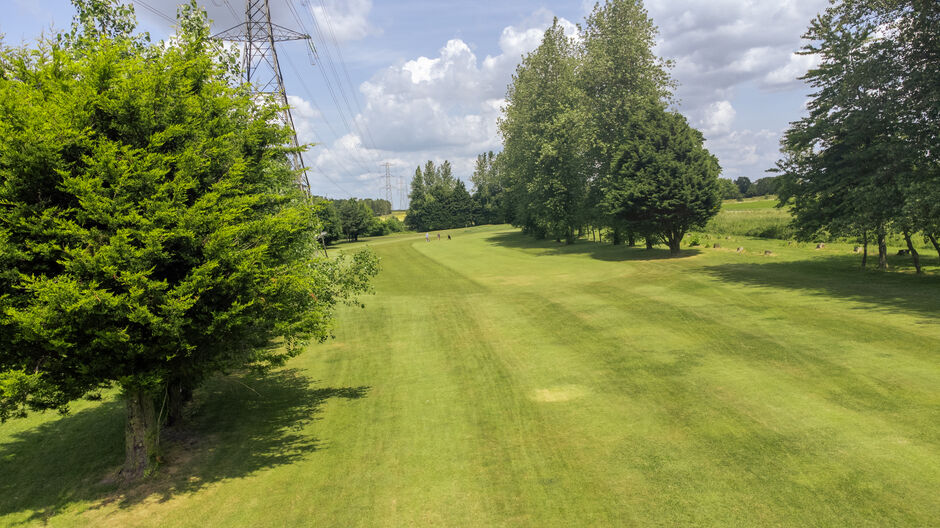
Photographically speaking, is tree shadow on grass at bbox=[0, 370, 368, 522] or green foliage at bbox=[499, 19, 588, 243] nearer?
tree shadow on grass at bbox=[0, 370, 368, 522]

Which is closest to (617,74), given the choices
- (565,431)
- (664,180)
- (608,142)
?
(608,142)

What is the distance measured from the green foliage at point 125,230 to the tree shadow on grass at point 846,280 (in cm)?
2413

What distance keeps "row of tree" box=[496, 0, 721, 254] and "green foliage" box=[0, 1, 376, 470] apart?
35790 millimetres

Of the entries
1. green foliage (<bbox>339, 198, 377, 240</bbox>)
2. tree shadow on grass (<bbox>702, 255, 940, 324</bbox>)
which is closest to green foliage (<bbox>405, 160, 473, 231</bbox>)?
green foliage (<bbox>339, 198, 377, 240</bbox>)

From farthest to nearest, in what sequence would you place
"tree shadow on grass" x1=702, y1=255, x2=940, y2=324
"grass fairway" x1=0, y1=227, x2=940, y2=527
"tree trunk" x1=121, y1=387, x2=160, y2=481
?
1. "tree shadow on grass" x1=702, y1=255, x2=940, y2=324
2. "tree trunk" x1=121, y1=387, x2=160, y2=481
3. "grass fairway" x1=0, y1=227, x2=940, y2=527

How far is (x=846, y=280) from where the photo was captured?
28500 mm

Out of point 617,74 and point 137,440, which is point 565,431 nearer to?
point 137,440

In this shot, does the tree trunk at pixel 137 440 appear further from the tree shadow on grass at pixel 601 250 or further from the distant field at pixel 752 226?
the distant field at pixel 752 226

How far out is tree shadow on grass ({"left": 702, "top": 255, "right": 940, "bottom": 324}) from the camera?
22859mm

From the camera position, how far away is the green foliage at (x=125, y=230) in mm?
9445

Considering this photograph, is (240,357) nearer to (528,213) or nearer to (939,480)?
(939,480)

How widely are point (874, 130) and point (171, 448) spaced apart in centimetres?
3545

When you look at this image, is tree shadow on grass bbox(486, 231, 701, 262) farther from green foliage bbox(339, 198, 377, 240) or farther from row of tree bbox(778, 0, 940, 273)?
green foliage bbox(339, 198, 377, 240)

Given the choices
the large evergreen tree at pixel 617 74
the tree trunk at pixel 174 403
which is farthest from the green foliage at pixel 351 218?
the tree trunk at pixel 174 403
